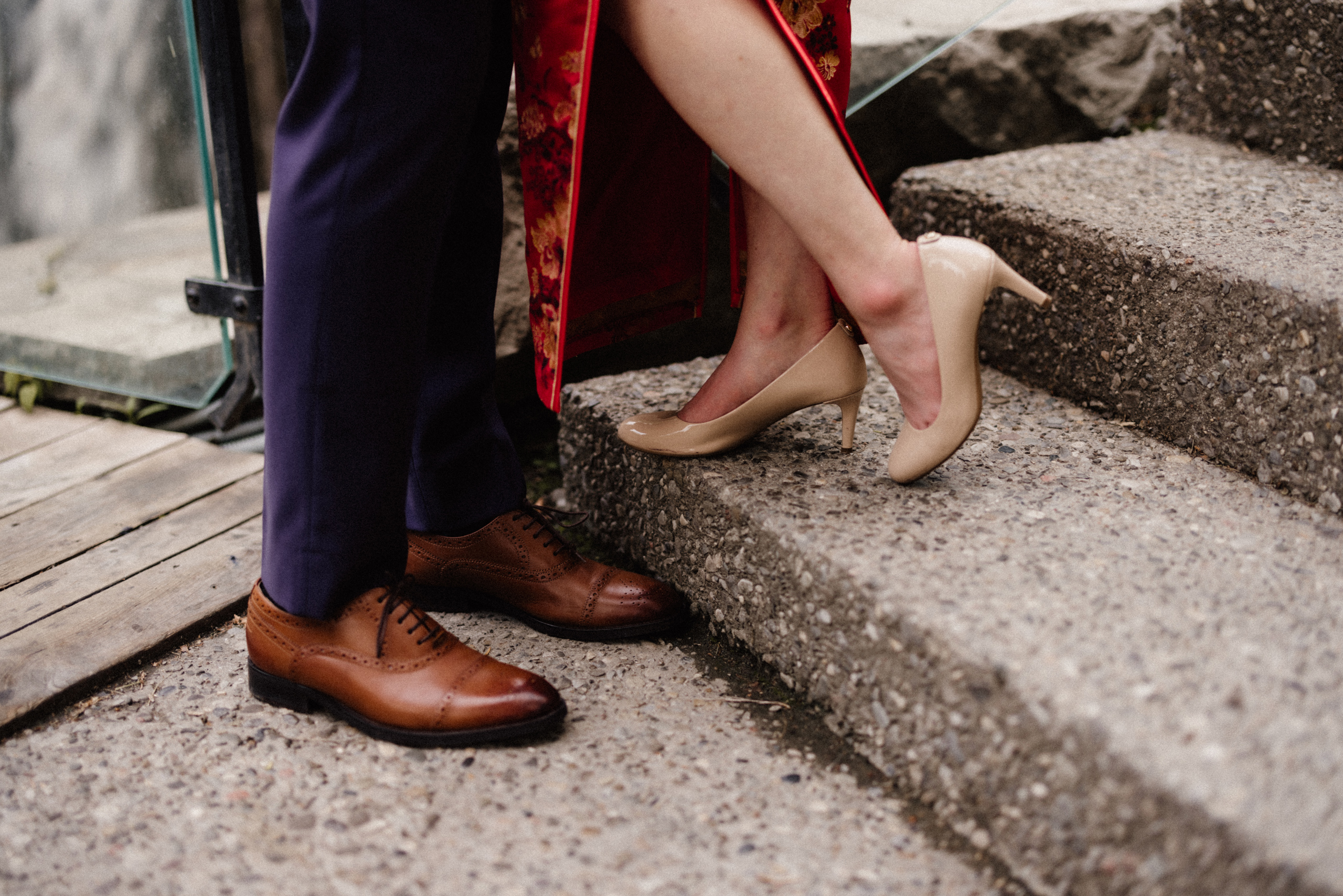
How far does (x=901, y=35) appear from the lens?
182cm

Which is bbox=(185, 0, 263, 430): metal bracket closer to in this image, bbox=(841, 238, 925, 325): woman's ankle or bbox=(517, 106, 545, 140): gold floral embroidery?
bbox=(517, 106, 545, 140): gold floral embroidery

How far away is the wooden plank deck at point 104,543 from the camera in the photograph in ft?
4.15

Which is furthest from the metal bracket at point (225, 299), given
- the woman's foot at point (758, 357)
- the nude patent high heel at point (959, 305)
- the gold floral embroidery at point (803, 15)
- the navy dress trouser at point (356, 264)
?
the nude patent high heel at point (959, 305)

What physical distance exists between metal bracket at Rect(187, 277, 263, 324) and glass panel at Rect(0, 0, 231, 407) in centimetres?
4

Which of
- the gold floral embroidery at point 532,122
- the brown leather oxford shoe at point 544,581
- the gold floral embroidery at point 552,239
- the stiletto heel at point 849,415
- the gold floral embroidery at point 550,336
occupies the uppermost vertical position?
the gold floral embroidery at point 532,122

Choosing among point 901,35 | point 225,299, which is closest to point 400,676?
point 225,299

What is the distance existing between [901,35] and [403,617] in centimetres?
134

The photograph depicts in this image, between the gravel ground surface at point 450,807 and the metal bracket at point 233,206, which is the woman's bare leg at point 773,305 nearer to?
Result: the gravel ground surface at point 450,807

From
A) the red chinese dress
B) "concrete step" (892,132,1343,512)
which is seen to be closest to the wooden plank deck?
the red chinese dress

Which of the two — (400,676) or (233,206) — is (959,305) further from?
(233,206)

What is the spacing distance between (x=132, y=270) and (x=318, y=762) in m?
1.22

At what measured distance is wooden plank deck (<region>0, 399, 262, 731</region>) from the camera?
1.26 metres

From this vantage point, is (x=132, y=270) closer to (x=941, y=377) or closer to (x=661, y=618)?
(x=661, y=618)

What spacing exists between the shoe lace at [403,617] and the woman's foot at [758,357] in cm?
40
